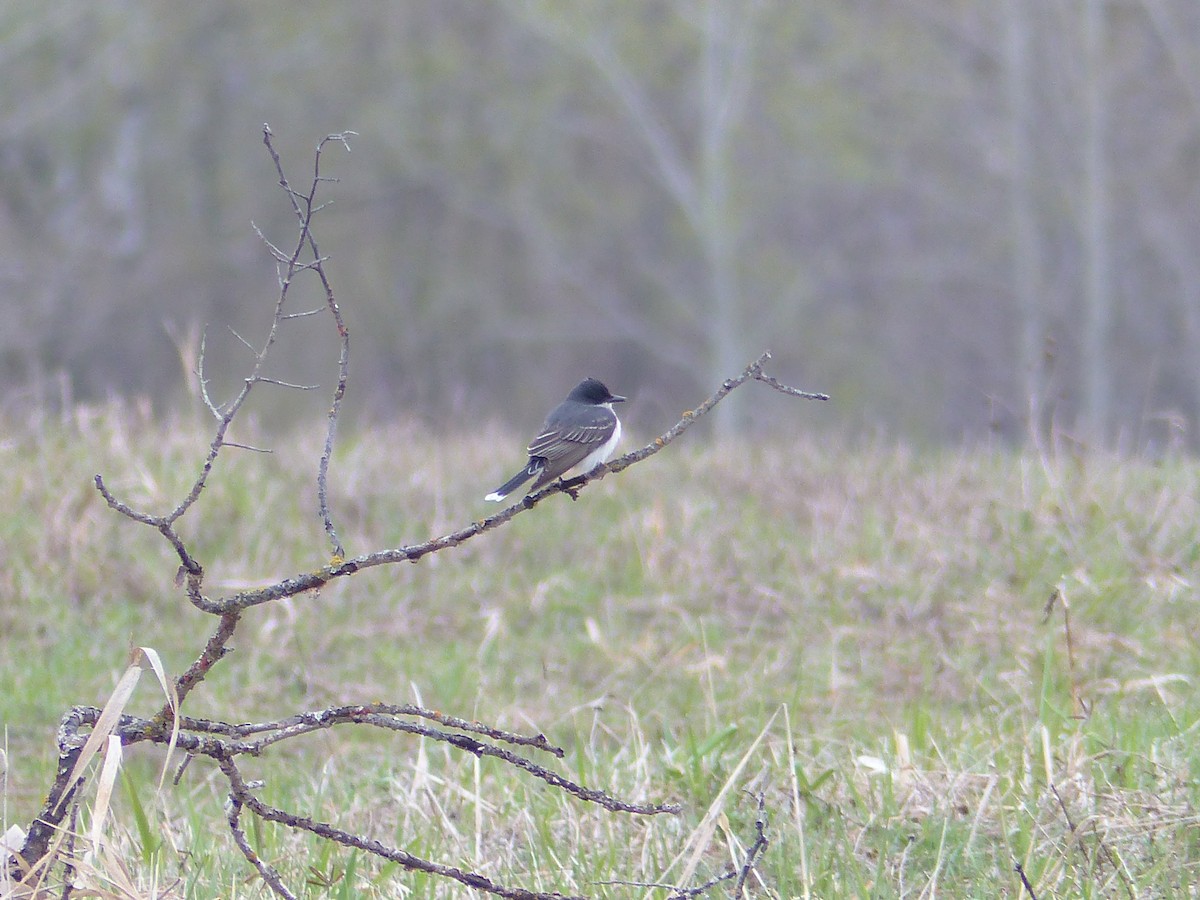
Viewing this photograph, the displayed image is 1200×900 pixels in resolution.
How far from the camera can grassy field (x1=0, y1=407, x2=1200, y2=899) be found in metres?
3.38

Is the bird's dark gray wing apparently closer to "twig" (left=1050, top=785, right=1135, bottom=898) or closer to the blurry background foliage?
"twig" (left=1050, top=785, right=1135, bottom=898)

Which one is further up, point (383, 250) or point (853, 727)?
point (383, 250)

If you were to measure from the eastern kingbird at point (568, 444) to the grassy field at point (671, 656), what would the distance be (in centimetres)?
75

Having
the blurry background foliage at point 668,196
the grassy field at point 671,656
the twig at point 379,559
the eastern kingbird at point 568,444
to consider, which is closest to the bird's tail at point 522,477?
the eastern kingbird at point 568,444

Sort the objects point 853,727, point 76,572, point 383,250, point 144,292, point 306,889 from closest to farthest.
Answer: point 306,889
point 853,727
point 76,572
point 144,292
point 383,250

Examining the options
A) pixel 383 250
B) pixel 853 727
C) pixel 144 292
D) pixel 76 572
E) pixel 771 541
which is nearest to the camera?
pixel 853 727

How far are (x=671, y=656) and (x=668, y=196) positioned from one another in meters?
20.1

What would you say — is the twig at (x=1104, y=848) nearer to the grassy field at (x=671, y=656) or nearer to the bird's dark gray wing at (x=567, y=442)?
the grassy field at (x=671, y=656)

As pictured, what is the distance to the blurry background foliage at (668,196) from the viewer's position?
20.7 m

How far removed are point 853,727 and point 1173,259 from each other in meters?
19.0

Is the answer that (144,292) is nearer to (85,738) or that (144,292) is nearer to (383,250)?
(383,250)

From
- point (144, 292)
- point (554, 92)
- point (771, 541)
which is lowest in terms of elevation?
point (771, 541)

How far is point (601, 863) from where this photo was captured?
129 inches

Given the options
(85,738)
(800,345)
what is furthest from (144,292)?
(85,738)
